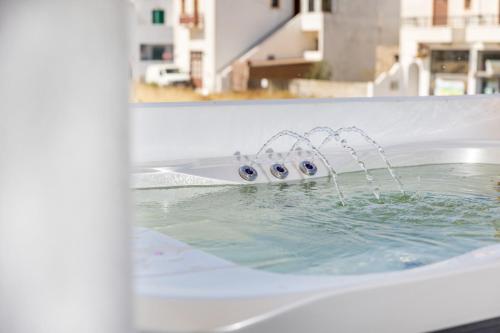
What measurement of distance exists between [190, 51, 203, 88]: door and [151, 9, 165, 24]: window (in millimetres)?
1504

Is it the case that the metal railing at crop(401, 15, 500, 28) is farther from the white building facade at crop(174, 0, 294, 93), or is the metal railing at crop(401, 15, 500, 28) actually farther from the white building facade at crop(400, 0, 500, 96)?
the white building facade at crop(174, 0, 294, 93)

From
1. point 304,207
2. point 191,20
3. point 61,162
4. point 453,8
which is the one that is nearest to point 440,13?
point 453,8

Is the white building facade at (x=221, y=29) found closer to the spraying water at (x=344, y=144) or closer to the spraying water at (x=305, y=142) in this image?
the spraying water at (x=344, y=144)

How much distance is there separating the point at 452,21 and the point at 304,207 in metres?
11.2

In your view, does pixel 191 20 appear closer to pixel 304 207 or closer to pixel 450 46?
pixel 450 46

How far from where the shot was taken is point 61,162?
83 centimetres

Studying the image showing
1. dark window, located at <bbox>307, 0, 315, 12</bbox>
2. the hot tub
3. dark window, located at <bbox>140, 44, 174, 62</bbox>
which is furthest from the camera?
dark window, located at <bbox>140, 44, 174, 62</bbox>

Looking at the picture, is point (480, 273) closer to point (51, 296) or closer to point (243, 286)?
point (243, 286)

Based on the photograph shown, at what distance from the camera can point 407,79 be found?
13.8 m

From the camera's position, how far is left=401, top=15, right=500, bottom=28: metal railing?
1290 cm

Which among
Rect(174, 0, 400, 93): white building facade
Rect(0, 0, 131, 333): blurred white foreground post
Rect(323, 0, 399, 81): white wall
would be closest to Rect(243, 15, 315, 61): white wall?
Rect(174, 0, 400, 93): white building facade

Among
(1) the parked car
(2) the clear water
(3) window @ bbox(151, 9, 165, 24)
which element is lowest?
(2) the clear water

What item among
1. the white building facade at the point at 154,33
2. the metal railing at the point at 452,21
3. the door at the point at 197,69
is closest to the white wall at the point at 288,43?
the door at the point at 197,69

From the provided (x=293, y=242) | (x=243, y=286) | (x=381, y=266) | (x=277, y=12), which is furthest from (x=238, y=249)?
(x=277, y=12)
